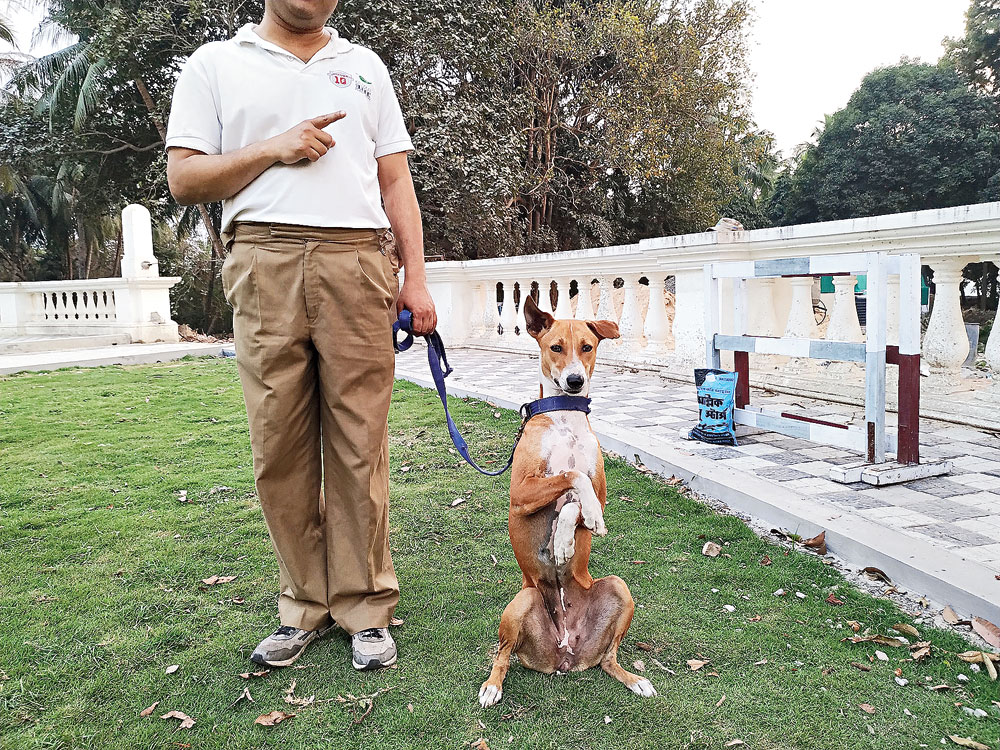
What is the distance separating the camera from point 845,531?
10.4ft

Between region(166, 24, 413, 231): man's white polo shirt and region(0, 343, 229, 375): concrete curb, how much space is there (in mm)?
9309

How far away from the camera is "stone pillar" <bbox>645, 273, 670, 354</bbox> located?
26.5ft

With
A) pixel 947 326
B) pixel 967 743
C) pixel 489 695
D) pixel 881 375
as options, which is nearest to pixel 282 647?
pixel 489 695

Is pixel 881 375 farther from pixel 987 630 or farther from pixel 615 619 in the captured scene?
pixel 615 619

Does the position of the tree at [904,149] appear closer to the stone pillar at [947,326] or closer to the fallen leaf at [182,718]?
the stone pillar at [947,326]

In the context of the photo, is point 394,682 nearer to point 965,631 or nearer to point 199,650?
point 199,650

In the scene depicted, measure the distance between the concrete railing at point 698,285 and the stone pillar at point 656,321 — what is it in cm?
1

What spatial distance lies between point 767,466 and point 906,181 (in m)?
28.5

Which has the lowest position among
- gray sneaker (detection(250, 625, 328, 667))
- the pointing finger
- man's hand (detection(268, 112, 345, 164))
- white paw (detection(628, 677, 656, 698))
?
white paw (detection(628, 677, 656, 698))

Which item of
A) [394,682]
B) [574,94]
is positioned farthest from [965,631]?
[574,94]

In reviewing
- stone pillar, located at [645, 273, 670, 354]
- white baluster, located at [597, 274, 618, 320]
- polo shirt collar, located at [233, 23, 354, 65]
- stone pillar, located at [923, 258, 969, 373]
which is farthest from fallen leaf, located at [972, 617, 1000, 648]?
white baluster, located at [597, 274, 618, 320]

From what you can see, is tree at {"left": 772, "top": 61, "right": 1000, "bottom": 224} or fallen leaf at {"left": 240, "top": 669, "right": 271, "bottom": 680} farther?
tree at {"left": 772, "top": 61, "right": 1000, "bottom": 224}

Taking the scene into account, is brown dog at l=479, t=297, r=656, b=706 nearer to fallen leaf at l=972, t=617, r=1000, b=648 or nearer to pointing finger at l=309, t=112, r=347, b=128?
pointing finger at l=309, t=112, r=347, b=128

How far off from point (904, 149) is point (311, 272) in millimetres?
30716
